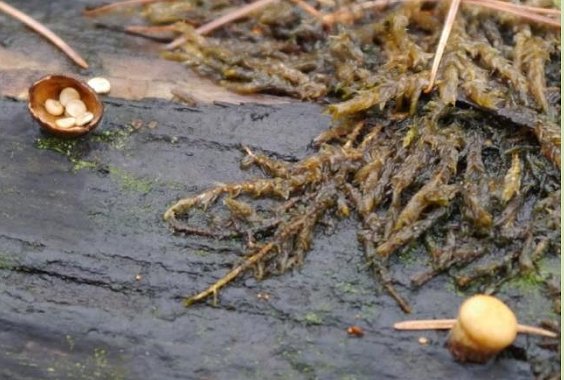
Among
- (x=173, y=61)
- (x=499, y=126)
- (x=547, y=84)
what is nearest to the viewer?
(x=499, y=126)

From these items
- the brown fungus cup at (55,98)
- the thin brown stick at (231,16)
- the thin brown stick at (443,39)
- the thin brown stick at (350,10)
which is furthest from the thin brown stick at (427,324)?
the thin brown stick at (231,16)

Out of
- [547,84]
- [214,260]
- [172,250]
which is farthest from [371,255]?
[547,84]

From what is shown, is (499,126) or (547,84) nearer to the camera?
(499,126)

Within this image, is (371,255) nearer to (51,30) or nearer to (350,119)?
(350,119)

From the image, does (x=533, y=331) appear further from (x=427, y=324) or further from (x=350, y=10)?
(x=350, y=10)

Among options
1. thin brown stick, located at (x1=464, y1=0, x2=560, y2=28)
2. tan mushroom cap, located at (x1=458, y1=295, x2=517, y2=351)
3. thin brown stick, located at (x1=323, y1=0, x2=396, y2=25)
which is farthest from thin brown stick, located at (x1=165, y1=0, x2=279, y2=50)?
tan mushroom cap, located at (x1=458, y1=295, x2=517, y2=351)

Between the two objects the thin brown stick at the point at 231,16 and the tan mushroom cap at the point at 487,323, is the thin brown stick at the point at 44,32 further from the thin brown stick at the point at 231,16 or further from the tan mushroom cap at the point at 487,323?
the tan mushroom cap at the point at 487,323

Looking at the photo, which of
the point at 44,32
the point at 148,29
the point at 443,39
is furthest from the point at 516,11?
the point at 44,32
